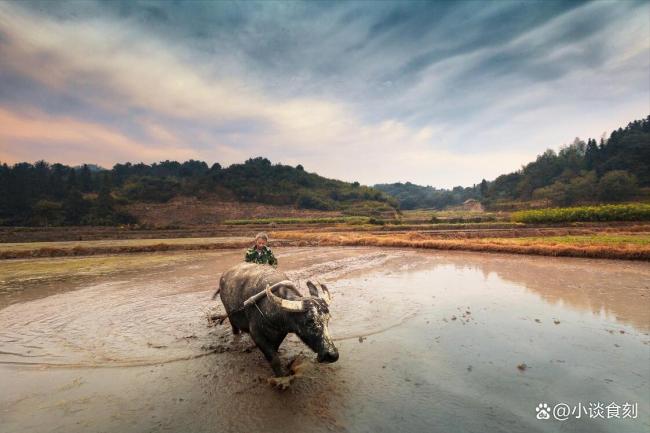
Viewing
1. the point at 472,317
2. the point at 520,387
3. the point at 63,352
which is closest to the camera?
the point at 520,387

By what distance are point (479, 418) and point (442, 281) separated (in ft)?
29.2

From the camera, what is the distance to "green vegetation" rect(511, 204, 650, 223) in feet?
107

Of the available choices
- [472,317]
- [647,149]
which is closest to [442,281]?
[472,317]

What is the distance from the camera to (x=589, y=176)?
74.4 m

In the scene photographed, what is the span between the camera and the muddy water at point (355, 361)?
438cm

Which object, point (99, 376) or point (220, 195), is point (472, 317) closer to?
point (99, 376)

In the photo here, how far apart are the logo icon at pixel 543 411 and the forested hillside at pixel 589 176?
245 feet

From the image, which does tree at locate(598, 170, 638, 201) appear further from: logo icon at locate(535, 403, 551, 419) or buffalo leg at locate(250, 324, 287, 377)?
buffalo leg at locate(250, 324, 287, 377)

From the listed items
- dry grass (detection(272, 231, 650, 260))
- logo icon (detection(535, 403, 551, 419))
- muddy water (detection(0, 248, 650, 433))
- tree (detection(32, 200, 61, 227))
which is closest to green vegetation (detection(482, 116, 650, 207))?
dry grass (detection(272, 231, 650, 260))

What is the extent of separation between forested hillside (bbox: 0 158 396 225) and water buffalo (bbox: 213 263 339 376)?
192 ft

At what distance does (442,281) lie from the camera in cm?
1283

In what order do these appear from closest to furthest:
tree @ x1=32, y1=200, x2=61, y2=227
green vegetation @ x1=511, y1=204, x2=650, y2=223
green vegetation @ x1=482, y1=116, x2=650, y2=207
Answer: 1. green vegetation @ x1=511, y1=204, x2=650, y2=223
2. tree @ x1=32, y1=200, x2=61, y2=227
3. green vegetation @ x1=482, y1=116, x2=650, y2=207

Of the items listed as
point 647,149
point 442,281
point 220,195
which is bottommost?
point 442,281

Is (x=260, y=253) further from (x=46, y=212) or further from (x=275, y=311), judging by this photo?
(x=46, y=212)
